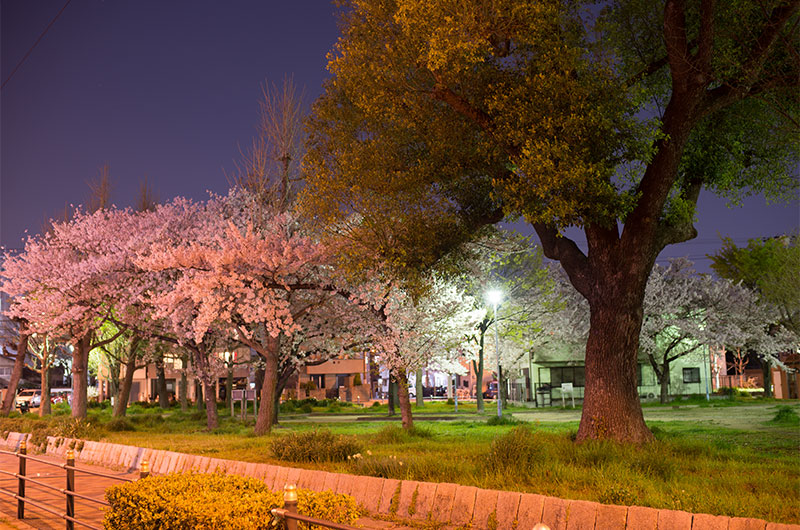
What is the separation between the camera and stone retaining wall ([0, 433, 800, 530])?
22.2 ft

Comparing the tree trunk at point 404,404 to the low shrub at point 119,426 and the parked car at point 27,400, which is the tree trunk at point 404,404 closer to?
the low shrub at point 119,426

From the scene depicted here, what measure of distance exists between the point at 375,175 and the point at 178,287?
845 centimetres

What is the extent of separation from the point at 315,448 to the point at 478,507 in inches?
247

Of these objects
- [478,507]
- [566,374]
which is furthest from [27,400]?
[478,507]

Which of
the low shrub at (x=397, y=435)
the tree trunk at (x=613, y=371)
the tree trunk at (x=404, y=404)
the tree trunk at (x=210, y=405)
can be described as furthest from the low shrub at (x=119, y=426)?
the tree trunk at (x=613, y=371)

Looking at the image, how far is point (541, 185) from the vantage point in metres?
13.1

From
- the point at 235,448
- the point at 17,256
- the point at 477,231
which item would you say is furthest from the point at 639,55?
the point at 17,256

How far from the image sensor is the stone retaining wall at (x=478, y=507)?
22.2 ft

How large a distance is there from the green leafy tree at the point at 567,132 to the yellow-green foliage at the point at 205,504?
8.10m

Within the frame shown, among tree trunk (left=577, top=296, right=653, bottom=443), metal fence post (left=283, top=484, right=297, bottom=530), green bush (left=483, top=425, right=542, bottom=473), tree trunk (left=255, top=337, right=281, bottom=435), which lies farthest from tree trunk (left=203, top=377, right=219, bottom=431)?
metal fence post (left=283, top=484, right=297, bottom=530)

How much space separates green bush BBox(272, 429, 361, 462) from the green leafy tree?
4326 millimetres

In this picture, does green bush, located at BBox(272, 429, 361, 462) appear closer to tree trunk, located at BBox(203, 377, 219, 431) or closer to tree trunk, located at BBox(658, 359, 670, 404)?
tree trunk, located at BBox(203, 377, 219, 431)

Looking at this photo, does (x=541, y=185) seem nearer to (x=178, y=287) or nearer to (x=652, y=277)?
(x=178, y=287)

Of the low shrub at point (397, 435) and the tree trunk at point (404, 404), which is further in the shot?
the tree trunk at point (404, 404)
